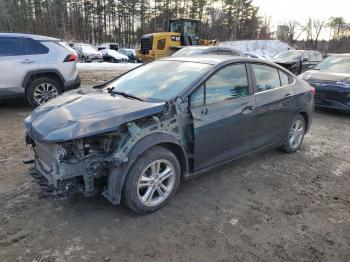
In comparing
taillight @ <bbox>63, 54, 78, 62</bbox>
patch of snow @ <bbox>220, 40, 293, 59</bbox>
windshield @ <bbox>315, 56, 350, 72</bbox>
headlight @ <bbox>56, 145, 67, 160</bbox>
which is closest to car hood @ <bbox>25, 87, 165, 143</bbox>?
headlight @ <bbox>56, 145, 67, 160</bbox>

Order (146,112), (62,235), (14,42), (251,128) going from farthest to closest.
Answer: (14,42), (251,128), (146,112), (62,235)

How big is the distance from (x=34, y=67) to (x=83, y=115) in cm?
485

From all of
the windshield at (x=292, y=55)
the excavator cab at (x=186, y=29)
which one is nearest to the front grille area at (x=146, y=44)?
the excavator cab at (x=186, y=29)

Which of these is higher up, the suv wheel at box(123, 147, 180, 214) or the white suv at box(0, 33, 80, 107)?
the white suv at box(0, 33, 80, 107)

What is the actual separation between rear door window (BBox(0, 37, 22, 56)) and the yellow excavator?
1262 cm

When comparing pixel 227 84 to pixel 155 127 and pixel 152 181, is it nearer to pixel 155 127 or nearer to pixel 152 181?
pixel 155 127

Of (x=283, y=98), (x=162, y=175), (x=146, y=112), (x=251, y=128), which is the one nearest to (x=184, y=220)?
(x=162, y=175)

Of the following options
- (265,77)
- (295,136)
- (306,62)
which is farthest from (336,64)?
(265,77)

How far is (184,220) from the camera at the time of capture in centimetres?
330

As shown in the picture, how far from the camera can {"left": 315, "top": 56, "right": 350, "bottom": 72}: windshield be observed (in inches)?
356

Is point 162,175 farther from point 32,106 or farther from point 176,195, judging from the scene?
point 32,106

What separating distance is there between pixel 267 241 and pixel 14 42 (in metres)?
6.80

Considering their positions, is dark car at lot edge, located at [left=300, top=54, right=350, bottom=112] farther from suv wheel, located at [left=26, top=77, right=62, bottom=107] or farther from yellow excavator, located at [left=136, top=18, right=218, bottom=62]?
yellow excavator, located at [left=136, top=18, right=218, bottom=62]

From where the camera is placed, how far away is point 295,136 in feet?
17.5
